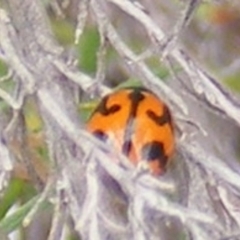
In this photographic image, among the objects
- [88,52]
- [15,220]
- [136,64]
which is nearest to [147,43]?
[88,52]

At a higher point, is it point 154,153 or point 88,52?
point 88,52

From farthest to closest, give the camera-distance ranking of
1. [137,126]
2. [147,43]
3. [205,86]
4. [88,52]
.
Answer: [147,43]
[88,52]
[137,126]
[205,86]

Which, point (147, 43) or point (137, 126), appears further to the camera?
point (147, 43)

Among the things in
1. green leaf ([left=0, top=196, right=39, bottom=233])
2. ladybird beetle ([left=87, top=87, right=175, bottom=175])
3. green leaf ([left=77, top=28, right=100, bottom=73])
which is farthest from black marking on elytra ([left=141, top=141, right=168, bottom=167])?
green leaf ([left=77, top=28, right=100, bottom=73])

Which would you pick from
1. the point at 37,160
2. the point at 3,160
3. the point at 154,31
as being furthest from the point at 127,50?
the point at 37,160

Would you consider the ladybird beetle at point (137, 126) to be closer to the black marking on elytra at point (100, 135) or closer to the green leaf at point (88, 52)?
the black marking on elytra at point (100, 135)

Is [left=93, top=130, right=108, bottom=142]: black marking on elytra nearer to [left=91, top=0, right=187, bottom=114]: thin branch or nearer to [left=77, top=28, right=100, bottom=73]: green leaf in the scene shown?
[left=91, top=0, right=187, bottom=114]: thin branch

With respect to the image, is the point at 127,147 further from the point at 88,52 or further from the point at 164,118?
the point at 88,52

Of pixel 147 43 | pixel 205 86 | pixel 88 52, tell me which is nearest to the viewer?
pixel 205 86
